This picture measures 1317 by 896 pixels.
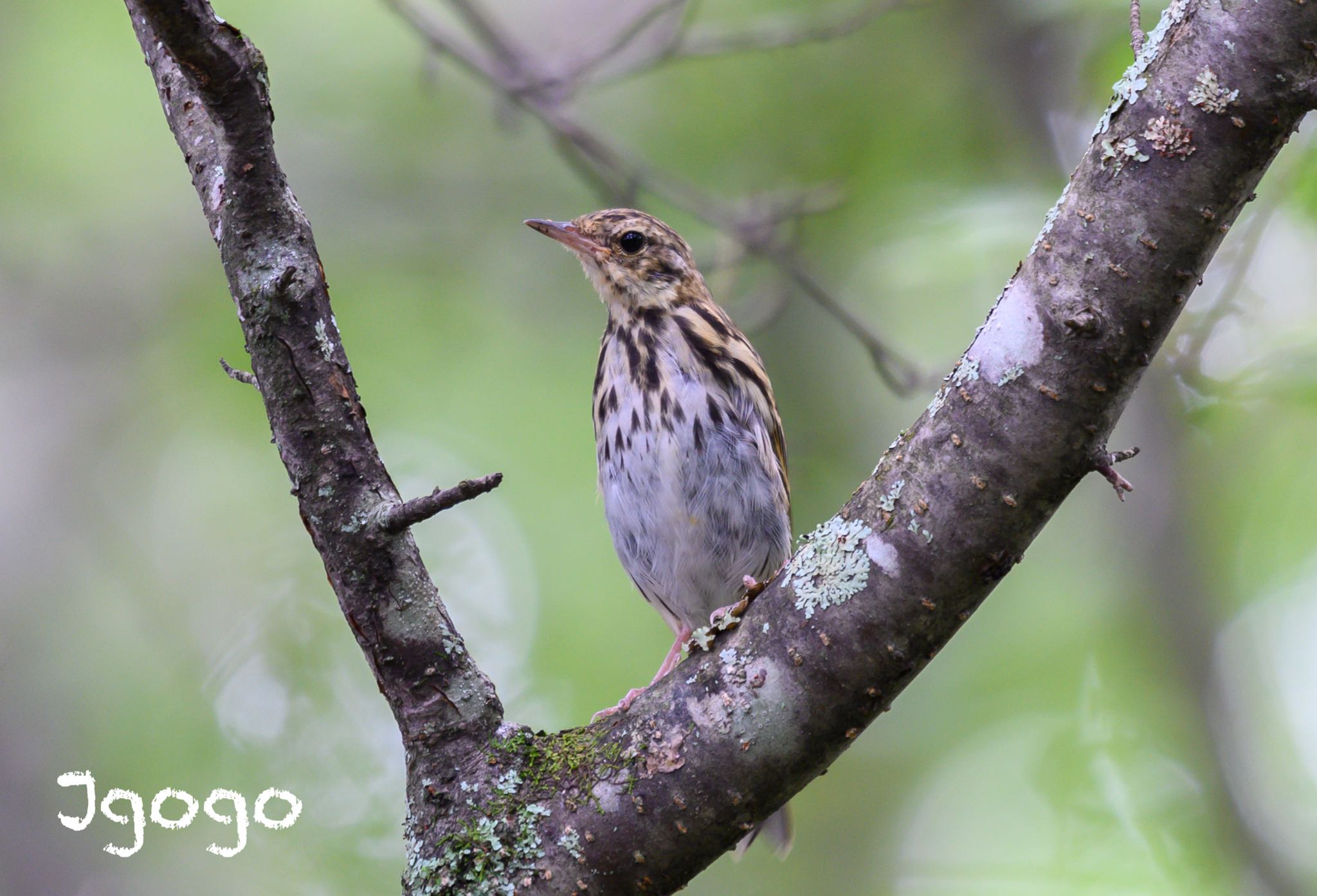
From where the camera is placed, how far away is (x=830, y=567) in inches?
106

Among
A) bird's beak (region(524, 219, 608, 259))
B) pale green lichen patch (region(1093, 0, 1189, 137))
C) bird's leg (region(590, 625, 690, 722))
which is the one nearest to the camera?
pale green lichen patch (region(1093, 0, 1189, 137))

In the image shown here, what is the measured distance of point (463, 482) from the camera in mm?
2570

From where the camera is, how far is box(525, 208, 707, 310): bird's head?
17.6ft

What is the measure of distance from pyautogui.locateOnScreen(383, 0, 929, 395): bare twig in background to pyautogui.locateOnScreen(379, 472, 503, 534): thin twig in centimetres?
291

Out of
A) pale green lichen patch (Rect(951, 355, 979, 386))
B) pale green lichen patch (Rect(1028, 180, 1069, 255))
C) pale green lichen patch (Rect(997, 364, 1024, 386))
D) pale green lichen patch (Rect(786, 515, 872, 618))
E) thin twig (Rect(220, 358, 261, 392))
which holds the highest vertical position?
thin twig (Rect(220, 358, 261, 392))

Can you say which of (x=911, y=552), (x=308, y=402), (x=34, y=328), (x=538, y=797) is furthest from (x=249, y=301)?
(x=34, y=328)

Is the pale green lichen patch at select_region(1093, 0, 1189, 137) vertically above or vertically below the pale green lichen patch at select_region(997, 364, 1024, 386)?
above

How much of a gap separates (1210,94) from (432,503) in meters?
1.80

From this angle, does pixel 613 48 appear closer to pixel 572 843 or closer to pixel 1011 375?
pixel 1011 375

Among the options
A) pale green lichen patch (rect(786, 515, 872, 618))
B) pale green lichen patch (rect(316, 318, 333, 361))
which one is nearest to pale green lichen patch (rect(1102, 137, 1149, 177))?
pale green lichen patch (rect(786, 515, 872, 618))

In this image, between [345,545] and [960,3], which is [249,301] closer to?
[345,545]

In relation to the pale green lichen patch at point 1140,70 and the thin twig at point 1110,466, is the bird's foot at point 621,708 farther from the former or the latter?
the pale green lichen patch at point 1140,70

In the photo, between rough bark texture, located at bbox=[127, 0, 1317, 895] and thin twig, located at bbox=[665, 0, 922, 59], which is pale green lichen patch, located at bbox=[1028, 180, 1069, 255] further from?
thin twig, located at bbox=[665, 0, 922, 59]

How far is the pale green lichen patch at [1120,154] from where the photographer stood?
2416 millimetres
